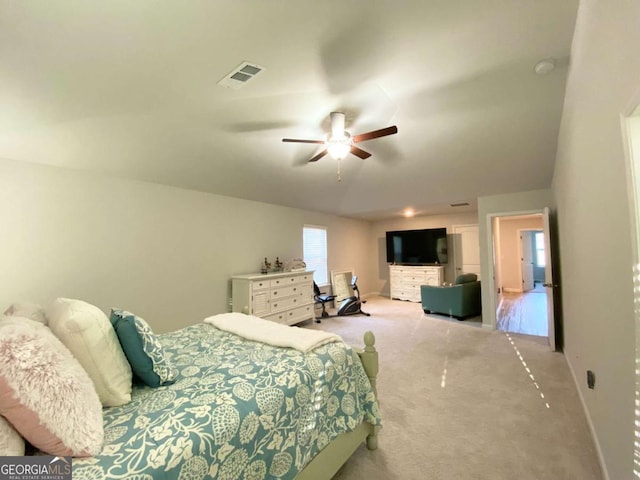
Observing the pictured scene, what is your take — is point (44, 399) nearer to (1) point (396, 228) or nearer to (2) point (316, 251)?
(2) point (316, 251)

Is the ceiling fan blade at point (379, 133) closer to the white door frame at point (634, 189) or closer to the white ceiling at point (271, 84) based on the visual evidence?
the white ceiling at point (271, 84)

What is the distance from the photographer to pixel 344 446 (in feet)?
5.64

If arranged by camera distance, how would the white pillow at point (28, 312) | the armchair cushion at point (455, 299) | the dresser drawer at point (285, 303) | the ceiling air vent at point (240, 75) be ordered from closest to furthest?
the white pillow at point (28, 312) → the ceiling air vent at point (240, 75) → the dresser drawer at point (285, 303) → the armchair cushion at point (455, 299)

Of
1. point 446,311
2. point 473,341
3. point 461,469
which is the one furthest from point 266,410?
point 446,311

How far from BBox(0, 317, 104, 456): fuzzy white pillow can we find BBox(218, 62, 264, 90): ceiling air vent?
210cm

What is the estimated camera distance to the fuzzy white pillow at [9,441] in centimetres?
85

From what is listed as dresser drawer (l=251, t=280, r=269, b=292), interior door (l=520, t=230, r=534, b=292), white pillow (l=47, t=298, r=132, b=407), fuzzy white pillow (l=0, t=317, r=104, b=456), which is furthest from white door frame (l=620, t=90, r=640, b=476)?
interior door (l=520, t=230, r=534, b=292)

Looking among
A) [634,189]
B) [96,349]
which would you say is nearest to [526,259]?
[634,189]

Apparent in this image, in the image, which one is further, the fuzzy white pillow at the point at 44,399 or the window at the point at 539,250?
the window at the point at 539,250

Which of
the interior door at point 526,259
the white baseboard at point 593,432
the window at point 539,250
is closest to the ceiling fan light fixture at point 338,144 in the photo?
the white baseboard at point 593,432

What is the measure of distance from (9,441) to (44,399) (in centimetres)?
12

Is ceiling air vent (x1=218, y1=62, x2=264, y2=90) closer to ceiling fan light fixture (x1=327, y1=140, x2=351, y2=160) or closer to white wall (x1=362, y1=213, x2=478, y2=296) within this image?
ceiling fan light fixture (x1=327, y1=140, x2=351, y2=160)

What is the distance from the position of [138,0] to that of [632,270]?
2.82 metres

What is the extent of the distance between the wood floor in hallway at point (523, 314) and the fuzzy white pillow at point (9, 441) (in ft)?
18.3
